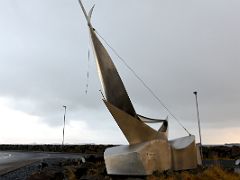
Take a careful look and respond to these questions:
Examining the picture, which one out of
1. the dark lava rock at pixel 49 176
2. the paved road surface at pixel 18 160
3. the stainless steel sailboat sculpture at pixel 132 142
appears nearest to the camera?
the stainless steel sailboat sculpture at pixel 132 142

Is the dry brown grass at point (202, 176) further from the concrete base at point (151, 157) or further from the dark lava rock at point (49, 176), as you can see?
the dark lava rock at point (49, 176)

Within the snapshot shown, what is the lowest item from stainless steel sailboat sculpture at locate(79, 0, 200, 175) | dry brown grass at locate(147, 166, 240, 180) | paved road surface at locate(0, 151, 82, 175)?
dry brown grass at locate(147, 166, 240, 180)

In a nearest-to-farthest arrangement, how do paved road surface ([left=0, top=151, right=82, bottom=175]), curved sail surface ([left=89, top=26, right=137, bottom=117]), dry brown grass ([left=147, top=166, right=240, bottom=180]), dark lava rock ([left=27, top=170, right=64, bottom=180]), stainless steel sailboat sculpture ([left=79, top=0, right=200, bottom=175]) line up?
dry brown grass ([left=147, top=166, right=240, bottom=180]) → stainless steel sailboat sculpture ([left=79, top=0, right=200, bottom=175]) → dark lava rock ([left=27, top=170, right=64, bottom=180]) → curved sail surface ([left=89, top=26, right=137, bottom=117]) → paved road surface ([left=0, top=151, right=82, bottom=175])

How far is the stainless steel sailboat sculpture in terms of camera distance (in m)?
16.4

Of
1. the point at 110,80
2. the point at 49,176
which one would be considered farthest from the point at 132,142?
the point at 49,176

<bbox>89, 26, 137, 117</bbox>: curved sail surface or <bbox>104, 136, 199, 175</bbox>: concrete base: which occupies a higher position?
<bbox>89, 26, 137, 117</bbox>: curved sail surface

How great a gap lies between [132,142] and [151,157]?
121cm

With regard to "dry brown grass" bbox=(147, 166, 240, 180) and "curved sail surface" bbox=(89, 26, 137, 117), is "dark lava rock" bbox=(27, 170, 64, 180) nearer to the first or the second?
"curved sail surface" bbox=(89, 26, 137, 117)

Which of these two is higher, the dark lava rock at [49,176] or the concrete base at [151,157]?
the concrete base at [151,157]

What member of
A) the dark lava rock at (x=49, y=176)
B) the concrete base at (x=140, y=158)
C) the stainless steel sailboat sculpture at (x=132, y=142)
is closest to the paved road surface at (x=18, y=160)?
the dark lava rock at (x=49, y=176)

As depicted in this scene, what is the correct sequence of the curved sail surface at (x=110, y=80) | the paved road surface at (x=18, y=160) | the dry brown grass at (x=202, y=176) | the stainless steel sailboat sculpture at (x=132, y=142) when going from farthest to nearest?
the paved road surface at (x=18, y=160)
the curved sail surface at (x=110, y=80)
the stainless steel sailboat sculpture at (x=132, y=142)
the dry brown grass at (x=202, y=176)

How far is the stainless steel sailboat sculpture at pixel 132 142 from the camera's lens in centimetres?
1639

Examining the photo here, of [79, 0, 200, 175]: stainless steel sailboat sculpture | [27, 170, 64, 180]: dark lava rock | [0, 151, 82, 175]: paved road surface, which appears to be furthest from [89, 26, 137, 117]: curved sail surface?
[0, 151, 82, 175]: paved road surface

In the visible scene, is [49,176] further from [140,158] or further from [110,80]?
[110,80]
